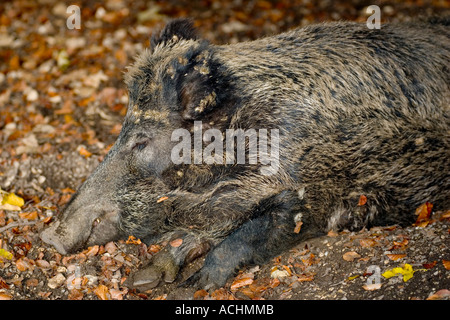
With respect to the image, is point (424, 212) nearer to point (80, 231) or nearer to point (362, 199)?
point (362, 199)

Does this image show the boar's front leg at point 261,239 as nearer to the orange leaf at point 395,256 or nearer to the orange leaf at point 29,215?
the orange leaf at point 395,256

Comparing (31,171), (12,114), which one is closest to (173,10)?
(12,114)

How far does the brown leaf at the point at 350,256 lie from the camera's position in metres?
3.55

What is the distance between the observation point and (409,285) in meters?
3.17

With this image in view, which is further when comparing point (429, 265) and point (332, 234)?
point (332, 234)

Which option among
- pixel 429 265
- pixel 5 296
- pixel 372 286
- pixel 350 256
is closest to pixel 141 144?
pixel 5 296

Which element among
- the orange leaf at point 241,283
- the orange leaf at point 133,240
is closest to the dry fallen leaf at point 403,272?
the orange leaf at point 241,283

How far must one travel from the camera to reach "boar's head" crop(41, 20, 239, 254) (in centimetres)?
366

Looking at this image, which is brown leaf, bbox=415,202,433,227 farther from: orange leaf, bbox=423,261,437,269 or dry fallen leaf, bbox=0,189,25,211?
dry fallen leaf, bbox=0,189,25,211

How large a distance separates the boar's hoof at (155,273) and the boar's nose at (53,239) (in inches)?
21.3

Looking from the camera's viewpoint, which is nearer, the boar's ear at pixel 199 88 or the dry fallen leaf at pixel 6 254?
the boar's ear at pixel 199 88

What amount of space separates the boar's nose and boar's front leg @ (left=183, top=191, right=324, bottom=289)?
919mm

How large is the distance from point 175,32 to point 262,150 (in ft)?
3.66

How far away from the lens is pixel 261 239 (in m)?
→ 3.71
